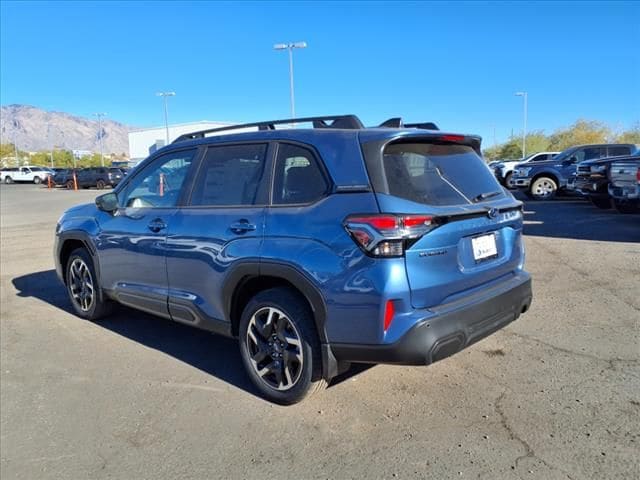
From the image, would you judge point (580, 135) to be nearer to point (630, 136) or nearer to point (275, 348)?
point (630, 136)

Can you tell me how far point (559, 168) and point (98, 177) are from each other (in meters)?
32.8

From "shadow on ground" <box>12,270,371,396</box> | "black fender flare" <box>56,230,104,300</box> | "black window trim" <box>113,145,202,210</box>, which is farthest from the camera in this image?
"black fender flare" <box>56,230,104,300</box>

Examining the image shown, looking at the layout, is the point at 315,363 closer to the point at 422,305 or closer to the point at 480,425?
the point at 422,305

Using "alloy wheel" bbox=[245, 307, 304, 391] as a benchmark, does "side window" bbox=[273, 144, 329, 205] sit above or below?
above

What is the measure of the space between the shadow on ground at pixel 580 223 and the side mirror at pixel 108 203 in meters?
7.80

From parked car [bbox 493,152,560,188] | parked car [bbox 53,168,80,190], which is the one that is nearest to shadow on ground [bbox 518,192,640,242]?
parked car [bbox 493,152,560,188]

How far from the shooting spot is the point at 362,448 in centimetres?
281

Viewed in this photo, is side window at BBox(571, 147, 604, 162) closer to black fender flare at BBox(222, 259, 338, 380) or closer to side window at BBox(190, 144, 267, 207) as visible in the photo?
→ side window at BBox(190, 144, 267, 207)

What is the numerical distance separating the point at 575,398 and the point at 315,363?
172 centimetres

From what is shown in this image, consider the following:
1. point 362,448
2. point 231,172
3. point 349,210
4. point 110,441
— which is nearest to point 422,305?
point 349,210

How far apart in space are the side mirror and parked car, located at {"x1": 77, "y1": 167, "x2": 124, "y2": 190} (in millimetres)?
34983

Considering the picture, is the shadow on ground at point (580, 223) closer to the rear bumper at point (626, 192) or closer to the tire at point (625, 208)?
the tire at point (625, 208)

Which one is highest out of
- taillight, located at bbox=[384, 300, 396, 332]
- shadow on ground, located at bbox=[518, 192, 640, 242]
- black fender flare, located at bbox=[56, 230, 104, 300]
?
black fender flare, located at bbox=[56, 230, 104, 300]

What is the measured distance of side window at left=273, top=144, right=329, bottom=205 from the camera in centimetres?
312
